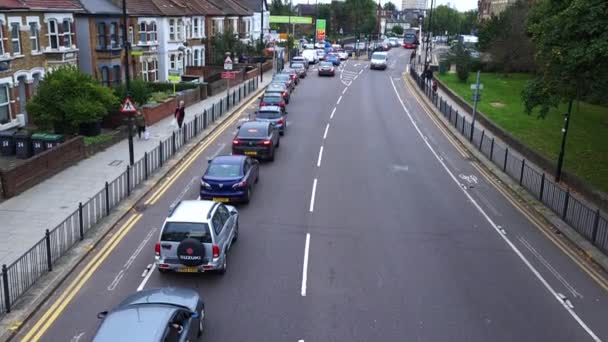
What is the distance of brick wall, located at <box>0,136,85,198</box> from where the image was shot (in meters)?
18.3

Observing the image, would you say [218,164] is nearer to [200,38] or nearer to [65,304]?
[65,304]

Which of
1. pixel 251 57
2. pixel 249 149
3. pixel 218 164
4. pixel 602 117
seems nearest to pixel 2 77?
pixel 249 149

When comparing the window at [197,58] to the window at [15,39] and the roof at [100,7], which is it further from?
the window at [15,39]

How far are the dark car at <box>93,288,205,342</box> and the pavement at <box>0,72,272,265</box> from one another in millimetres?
5453

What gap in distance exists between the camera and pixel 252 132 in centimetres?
2394

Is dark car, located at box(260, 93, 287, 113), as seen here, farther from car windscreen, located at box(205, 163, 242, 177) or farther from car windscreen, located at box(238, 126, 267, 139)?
car windscreen, located at box(205, 163, 242, 177)

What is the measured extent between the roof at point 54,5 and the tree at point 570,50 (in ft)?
78.9

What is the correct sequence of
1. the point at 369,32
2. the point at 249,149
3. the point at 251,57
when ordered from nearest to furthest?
the point at 249,149 → the point at 251,57 → the point at 369,32

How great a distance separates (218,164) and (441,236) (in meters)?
7.20

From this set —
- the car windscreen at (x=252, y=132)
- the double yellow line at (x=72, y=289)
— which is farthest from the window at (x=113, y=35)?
the double yellow line at (x=72, y=289)

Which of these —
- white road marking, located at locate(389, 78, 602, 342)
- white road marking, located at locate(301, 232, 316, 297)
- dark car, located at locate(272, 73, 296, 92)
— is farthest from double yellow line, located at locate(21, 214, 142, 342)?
dark car, located at locate(272, 73, 296, 92)

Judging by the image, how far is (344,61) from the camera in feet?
269

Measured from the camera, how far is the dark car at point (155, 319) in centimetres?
859

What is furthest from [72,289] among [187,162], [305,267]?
[187,162]
